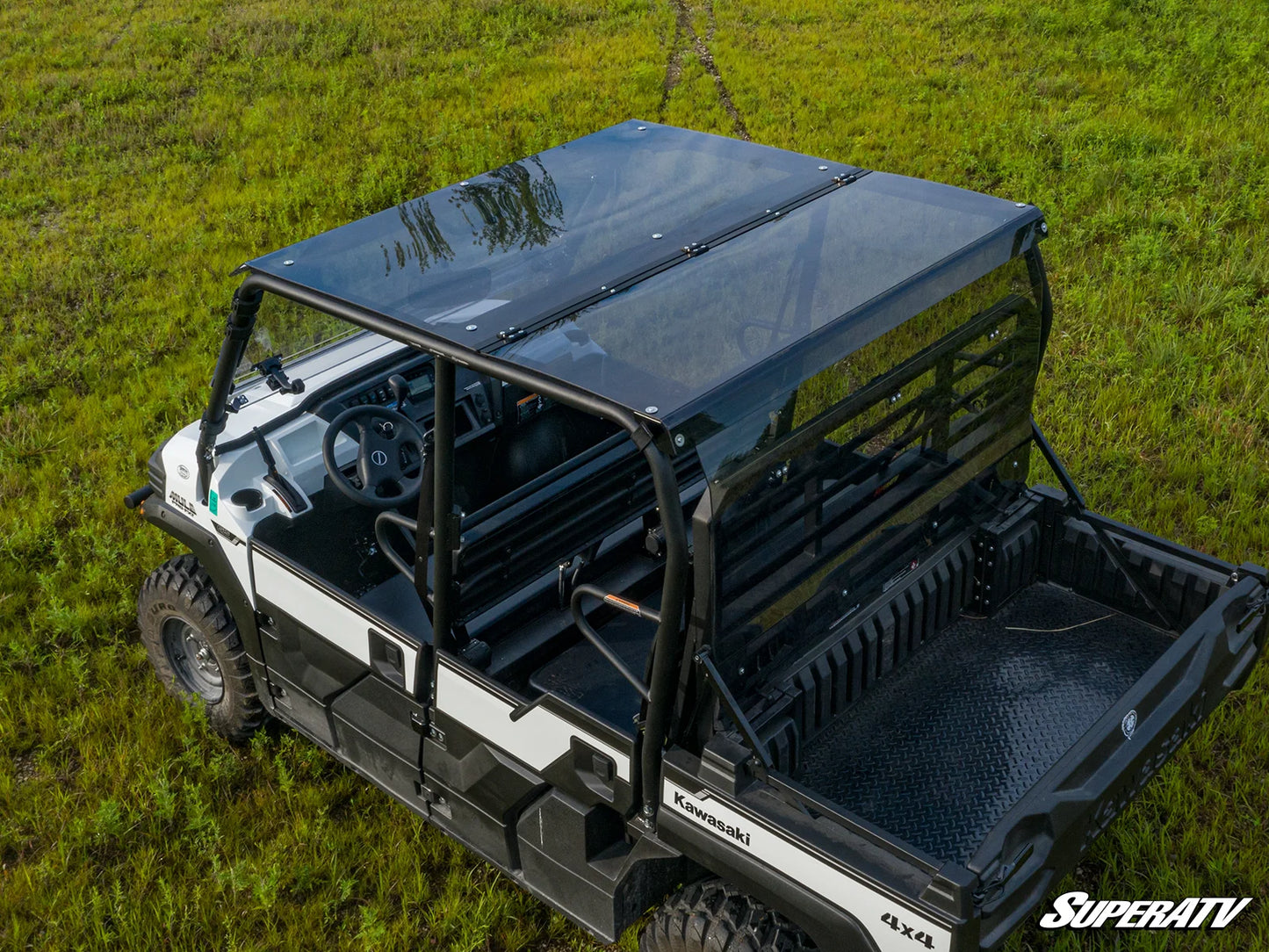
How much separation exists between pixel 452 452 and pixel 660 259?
79cm

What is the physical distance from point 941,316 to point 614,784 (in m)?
1.58

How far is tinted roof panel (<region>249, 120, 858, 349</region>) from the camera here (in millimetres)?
3371

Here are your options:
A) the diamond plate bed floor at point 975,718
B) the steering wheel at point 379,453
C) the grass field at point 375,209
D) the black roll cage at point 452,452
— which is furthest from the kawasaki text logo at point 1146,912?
the steering wheel at point 379,453

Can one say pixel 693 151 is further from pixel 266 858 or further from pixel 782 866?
pixel 266 858

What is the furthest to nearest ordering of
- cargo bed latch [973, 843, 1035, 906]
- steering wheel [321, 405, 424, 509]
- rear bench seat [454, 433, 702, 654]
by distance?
steering wheel [321, 405, 424, 509]
rear bench seat [454, 433, 702, 654]
cargo bed latch [973, 843, 1035, 906]

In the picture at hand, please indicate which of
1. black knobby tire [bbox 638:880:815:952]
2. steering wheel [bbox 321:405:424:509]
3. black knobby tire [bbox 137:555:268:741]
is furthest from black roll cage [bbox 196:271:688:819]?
black knobby tire [bbox 137:555:268:741]

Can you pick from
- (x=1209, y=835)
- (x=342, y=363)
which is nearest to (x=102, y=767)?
(x=342, y=363)

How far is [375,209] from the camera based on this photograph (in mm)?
9102

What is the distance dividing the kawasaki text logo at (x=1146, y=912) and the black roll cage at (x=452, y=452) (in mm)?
1456

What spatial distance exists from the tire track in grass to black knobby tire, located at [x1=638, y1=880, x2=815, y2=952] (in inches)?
302

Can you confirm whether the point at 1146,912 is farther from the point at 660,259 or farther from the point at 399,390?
the point at 399,390

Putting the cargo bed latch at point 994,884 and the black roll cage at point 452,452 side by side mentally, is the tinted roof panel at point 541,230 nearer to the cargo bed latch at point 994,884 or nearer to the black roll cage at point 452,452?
the black roll cage at point 452,452

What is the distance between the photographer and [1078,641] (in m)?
4.05

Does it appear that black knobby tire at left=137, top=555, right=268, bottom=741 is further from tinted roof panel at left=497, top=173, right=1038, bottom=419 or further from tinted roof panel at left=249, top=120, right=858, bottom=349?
tinted roof panel at left=497, top=173, right=1038, bottom=419
